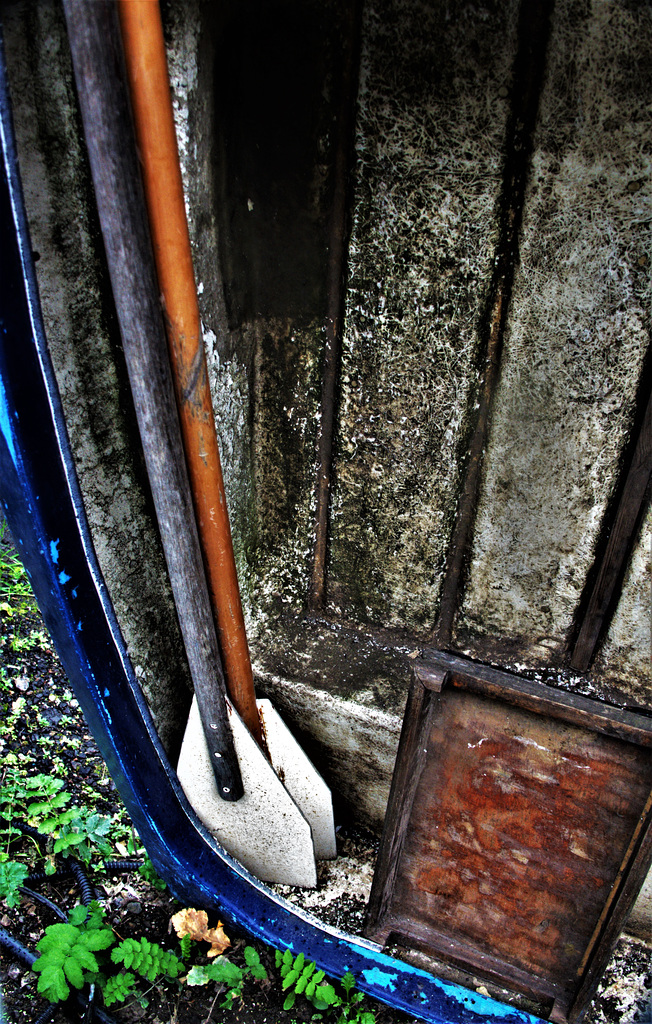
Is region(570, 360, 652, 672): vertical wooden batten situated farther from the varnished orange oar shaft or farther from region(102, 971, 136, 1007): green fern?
region(102, 971, 136, 1007): green fern

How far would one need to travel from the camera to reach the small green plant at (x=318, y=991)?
164 centimetres

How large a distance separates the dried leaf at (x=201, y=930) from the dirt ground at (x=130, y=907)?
0.03 meters

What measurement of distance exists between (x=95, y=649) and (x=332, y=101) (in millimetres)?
1312

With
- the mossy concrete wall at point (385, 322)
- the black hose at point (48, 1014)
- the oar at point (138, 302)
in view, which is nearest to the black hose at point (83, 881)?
the black hose at point (48, 1014)

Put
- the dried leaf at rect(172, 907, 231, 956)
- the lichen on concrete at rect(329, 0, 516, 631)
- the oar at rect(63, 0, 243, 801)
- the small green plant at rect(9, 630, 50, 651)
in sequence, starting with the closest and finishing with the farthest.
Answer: the oar at rect(63, 0, 243, 801)
the lichen on concrete at rect(329, 0, 516, 631)
the dried leaf at rect(172, 907, 231, 956)
the small green plant at rect(9, 630, 50, 651)

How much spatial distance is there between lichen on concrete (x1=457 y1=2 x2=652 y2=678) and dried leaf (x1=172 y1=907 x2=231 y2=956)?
3.36 feet

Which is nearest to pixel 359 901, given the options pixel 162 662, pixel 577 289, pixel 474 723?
pixel 474 723

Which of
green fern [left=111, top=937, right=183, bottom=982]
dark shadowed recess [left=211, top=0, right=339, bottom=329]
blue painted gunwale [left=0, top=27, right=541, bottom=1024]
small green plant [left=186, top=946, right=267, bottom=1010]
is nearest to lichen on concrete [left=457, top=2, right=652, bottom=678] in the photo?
dark shadowed recess [left=211, top=0, right=339, bottom=329]

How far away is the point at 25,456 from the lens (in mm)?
1272

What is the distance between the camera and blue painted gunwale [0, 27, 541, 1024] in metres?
1.19

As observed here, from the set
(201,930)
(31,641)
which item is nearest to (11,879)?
(201,930)

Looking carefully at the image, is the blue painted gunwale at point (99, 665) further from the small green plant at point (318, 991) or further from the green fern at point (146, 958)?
the green fern at point (146, 958)

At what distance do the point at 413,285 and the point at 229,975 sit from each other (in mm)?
1742

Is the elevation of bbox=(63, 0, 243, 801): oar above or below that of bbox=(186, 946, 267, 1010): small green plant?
above
